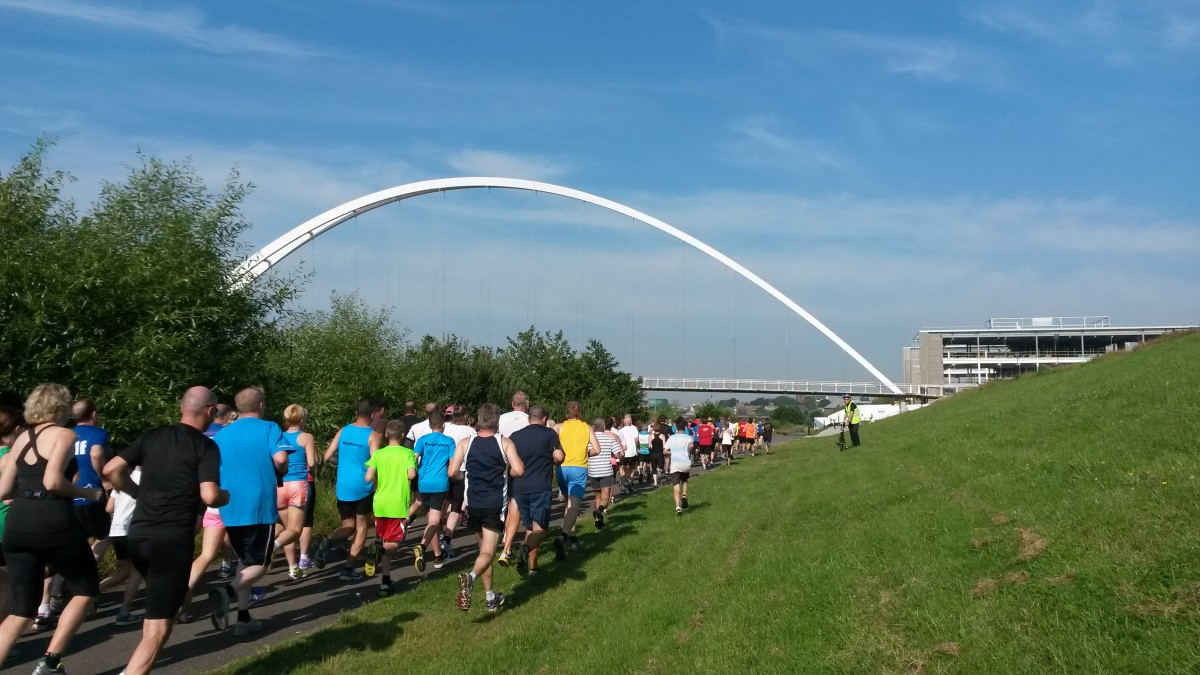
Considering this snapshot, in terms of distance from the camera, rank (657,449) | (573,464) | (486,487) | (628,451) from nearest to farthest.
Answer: (486,487) → (573,464) → (628,451) → (657,449)

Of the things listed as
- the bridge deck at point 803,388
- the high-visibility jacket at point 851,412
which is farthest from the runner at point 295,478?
the bridge deck at point 803,388

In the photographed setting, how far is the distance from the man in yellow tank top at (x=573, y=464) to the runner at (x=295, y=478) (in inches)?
135

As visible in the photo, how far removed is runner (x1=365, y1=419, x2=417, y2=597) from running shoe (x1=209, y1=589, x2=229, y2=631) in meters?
2.22

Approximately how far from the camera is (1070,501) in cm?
828

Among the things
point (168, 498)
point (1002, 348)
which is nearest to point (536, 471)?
point (168, 498)

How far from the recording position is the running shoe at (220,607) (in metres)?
8.14

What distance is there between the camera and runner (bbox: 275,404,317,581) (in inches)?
415

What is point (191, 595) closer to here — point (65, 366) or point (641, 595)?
point (641, 595)

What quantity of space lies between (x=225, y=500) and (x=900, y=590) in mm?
4877

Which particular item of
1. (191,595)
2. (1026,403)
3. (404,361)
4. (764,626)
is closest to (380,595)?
(191,595)

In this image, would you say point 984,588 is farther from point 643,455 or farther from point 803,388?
point 803,388

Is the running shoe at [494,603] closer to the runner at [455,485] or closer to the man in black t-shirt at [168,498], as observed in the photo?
the runner at [455,485]

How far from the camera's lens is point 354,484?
1113cm

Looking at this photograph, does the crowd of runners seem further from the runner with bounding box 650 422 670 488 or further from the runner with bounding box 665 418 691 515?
the runner with bounding box 650 422 670 488
